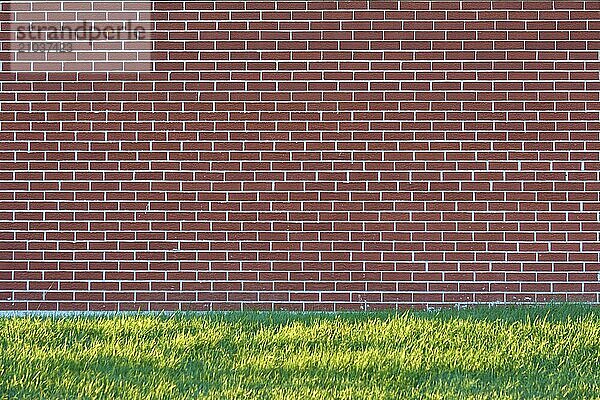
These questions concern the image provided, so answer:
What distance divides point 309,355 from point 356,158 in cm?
183

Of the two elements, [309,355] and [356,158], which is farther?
[356,158]

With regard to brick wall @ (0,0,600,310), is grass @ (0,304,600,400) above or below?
below

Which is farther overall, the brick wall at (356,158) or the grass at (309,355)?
the brick wall at (356,158)

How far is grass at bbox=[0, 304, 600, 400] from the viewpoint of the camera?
17.0ft

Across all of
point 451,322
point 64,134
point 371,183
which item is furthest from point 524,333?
point 64,134

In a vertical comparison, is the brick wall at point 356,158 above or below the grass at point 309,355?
above

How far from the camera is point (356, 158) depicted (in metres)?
7.18

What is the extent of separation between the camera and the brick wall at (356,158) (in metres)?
7.18

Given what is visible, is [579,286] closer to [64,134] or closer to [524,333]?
[524,333]

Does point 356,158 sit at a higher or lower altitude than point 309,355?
higher

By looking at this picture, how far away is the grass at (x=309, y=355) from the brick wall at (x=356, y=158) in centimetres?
39

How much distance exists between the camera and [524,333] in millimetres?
6316

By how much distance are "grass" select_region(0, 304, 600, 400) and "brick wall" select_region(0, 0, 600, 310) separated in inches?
15.2

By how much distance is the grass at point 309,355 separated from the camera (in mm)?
5168
